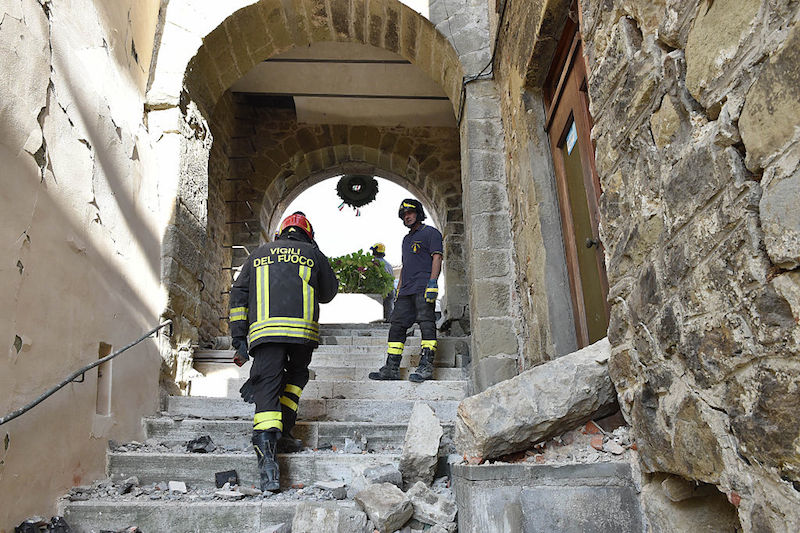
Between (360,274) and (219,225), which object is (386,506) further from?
(360,274)

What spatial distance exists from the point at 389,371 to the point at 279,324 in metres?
1.49

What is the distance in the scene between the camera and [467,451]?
6.91 feet

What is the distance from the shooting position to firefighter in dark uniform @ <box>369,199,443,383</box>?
14.3ft

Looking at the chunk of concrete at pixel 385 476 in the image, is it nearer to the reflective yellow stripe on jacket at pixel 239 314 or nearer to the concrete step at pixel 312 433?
the concrete step at pixel 312 433

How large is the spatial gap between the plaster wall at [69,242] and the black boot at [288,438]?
90 centimetres

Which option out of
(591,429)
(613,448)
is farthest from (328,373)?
(613,448)

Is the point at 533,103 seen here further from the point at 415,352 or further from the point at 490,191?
the point at 415,352

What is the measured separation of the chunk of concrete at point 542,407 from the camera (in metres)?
2.04

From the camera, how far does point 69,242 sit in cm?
281

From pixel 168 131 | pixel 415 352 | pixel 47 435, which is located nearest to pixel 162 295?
pixel 168 131

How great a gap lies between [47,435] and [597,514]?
2252 millimetres

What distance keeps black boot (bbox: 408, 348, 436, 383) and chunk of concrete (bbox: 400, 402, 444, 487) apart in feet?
4.89

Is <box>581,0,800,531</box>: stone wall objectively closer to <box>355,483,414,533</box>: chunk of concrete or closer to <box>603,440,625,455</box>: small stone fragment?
<box>603,440,625,455</box>: small stone fragment

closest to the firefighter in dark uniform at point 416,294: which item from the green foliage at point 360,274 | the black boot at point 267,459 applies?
the black boot at point 267,459
